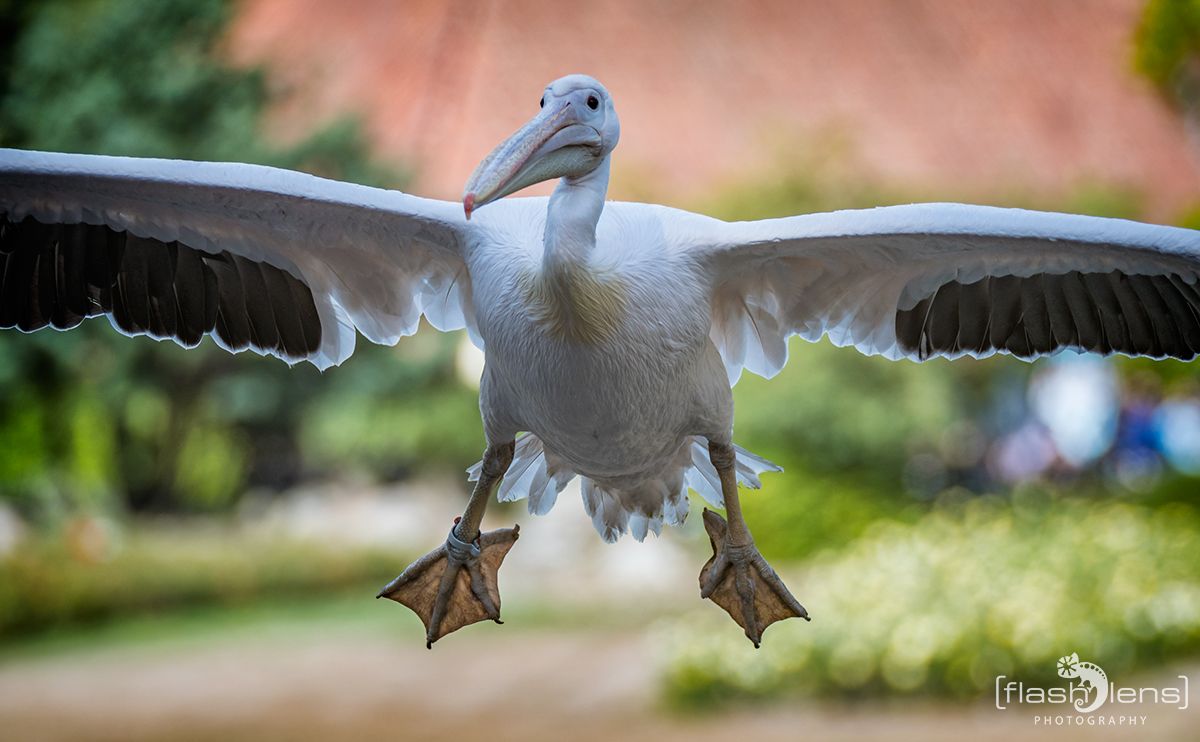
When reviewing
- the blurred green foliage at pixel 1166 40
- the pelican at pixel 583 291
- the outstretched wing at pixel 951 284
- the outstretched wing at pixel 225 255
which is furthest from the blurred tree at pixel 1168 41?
the outstretched wing at pixel 225 255

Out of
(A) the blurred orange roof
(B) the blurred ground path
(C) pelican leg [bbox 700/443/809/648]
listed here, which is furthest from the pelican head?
(A) the blurred orange roof

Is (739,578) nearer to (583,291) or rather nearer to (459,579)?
(459,579)

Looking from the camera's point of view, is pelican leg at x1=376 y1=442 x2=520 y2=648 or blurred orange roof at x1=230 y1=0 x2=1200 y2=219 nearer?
pelican leg at x1=376 y1=442 x2=520 y2=648

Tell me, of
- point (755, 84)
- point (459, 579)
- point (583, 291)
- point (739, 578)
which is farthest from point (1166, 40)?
point (755, 84)

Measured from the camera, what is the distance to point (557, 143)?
118 inches

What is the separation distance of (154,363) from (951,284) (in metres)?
12.9

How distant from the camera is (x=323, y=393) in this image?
1568 cm

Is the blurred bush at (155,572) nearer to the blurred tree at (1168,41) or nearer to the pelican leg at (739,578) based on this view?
the blurred tree at (1168,41)

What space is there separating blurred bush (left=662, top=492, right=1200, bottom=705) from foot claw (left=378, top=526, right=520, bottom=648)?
15.9ft

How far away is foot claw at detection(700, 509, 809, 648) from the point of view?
375cm

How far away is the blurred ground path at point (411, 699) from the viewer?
809 centimetres

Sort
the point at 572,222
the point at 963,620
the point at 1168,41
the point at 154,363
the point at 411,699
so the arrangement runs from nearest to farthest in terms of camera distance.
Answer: the point at 572,222 → the point at 963,620 → the point at 411,699 → the point at 1168,41 → the point at 154,363

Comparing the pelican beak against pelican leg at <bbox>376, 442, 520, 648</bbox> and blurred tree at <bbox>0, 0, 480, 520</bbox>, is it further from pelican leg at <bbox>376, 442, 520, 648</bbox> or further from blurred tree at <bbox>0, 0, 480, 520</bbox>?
blurred tree at <bbox>0, 0, 480, 520</bbox>

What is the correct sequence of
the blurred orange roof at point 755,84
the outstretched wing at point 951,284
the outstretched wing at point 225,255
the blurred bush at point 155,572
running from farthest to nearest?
the blurred orange roof at point 755,84 < the blurred bush at point 155,572 < the outstretched wing at point 225,255 < the outstretched wing at point 951,284
